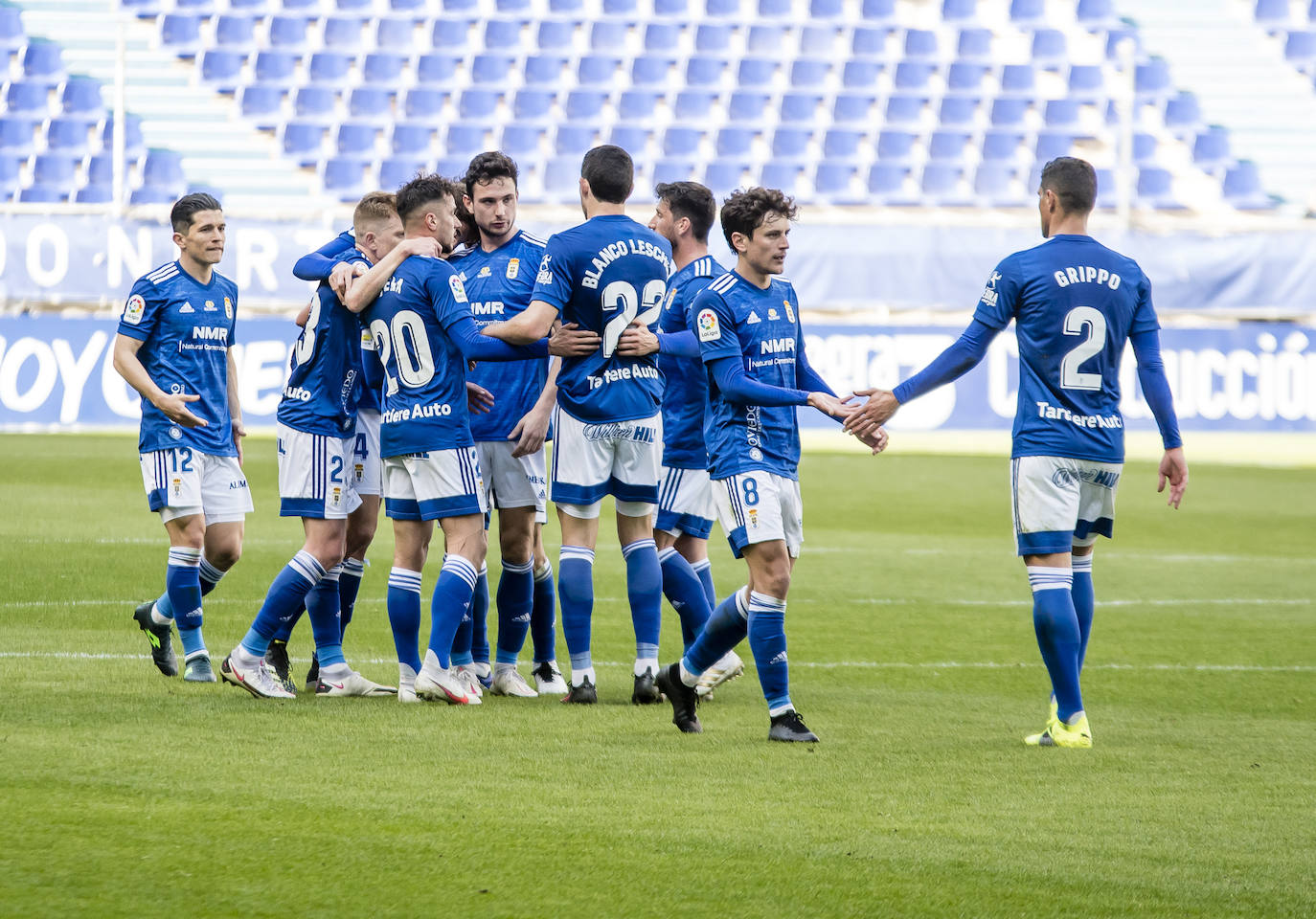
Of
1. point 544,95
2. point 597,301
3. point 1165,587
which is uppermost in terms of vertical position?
point 544,95

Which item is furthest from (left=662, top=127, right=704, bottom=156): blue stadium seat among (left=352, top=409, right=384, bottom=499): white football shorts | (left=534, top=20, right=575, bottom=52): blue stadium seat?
(left=352, top=409, right=384, bottom=499): white football shorts

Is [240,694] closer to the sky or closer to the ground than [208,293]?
closer to the ground

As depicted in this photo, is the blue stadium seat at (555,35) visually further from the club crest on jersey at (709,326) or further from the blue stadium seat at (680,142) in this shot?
the club crest on jersey at (709,326)

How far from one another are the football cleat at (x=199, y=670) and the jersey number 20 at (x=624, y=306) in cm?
192

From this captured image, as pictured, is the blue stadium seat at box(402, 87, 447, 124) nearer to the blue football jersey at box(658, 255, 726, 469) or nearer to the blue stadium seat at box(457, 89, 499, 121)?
the blue stadium seat at box(457, 89, 499, 121)

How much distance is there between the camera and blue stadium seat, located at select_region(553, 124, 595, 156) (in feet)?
80.4

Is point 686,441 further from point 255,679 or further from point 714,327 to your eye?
point 255,679

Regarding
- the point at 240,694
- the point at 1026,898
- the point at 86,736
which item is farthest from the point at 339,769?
the point at 1026,898

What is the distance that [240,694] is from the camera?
5.66 metres

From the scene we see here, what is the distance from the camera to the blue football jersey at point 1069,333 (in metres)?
5.24

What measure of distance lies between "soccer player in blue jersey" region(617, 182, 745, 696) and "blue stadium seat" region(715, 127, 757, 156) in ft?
60.7

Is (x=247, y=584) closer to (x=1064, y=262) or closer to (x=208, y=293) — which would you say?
(x=208, y=293)

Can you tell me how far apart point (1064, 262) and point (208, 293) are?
323 centimetres

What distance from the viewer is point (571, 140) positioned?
24.6 meters
